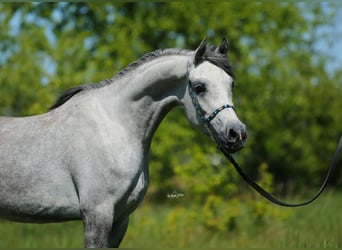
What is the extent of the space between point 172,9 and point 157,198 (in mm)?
5501

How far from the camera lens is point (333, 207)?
10484mm

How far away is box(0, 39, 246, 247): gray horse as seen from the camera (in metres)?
3.74

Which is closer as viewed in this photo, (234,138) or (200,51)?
(234,138)

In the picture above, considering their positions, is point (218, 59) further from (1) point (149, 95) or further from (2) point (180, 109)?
(2) point (180, 109)

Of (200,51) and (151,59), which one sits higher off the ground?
(200,51)

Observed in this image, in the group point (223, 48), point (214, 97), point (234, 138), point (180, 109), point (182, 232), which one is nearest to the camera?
point (234, 138)

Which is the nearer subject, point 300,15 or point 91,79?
point 91,79

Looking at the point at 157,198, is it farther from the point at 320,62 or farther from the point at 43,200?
the point at 43,200

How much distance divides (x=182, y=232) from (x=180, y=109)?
3847mm

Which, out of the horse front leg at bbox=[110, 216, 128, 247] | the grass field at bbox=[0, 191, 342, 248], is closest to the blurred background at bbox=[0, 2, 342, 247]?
the grass field at bbox=[0, 191, 342, 248]

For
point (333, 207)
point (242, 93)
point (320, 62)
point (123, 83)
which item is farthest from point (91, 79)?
point (320, 62)

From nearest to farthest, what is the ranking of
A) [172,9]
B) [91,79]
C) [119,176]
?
[119,176] < [91,79] < [172,9]

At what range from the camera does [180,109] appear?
12.7m

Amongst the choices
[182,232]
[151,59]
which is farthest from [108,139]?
[182,232]
